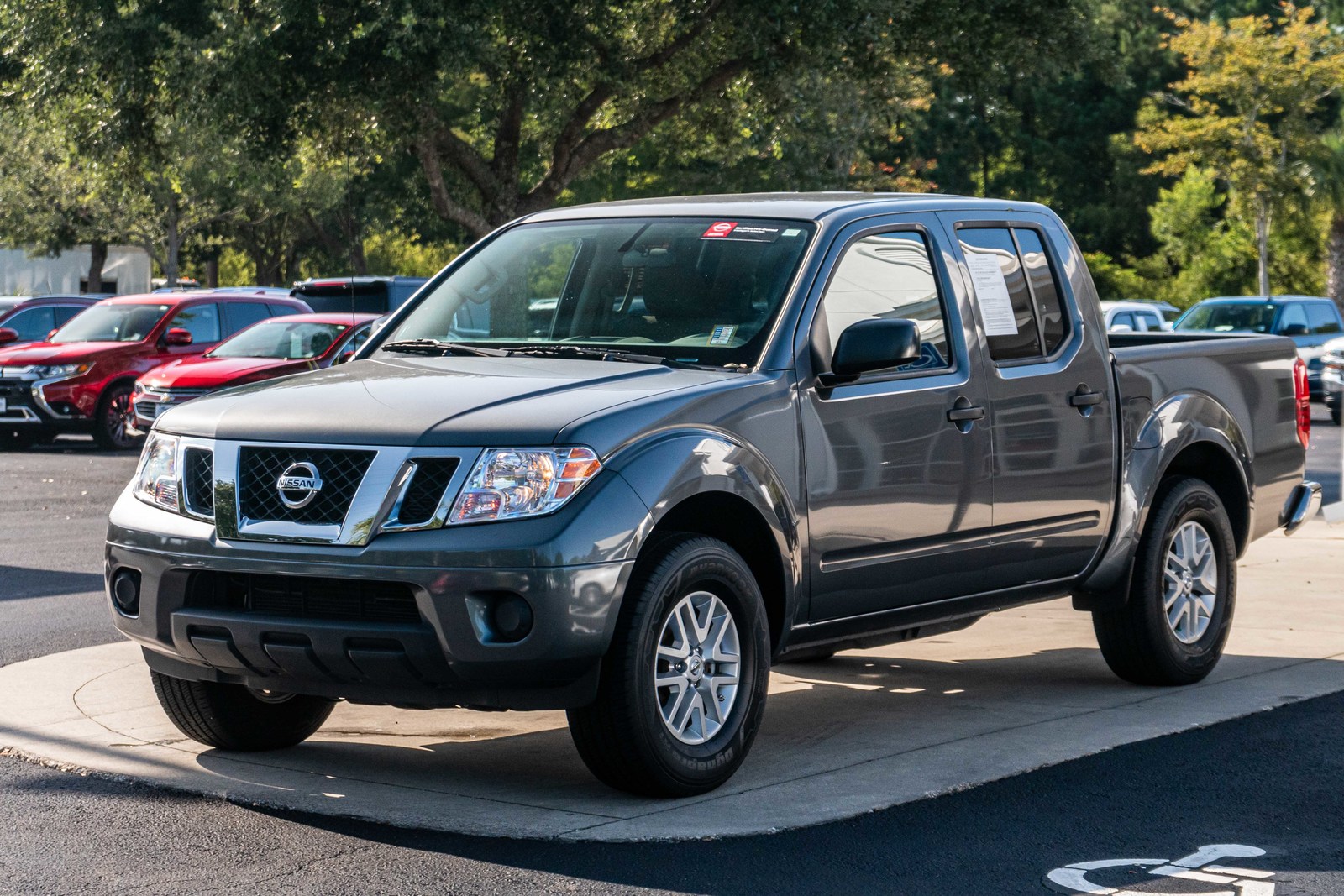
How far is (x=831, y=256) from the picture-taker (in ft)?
20.5

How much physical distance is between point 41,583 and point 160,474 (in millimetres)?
5304

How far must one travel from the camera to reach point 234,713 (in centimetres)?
616

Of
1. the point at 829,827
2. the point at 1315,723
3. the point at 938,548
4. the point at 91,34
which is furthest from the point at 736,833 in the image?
the point at 91,34

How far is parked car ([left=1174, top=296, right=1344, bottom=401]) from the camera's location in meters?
28.3

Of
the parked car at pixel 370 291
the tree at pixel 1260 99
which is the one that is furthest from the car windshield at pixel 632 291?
the tree at pixel 1260 99

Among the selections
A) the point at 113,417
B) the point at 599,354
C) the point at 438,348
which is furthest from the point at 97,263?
the point at 599,354

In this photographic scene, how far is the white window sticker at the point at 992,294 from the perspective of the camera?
269 inches

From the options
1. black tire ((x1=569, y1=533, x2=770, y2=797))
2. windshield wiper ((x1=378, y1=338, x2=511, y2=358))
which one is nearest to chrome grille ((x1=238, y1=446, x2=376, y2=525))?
black tire ((x1=569, y1=533, x2=770, y2=797))

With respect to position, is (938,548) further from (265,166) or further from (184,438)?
(265,166)

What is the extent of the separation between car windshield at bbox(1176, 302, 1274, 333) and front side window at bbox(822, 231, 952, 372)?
2282 centimetres

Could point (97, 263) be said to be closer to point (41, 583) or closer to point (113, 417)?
point (113, 417)

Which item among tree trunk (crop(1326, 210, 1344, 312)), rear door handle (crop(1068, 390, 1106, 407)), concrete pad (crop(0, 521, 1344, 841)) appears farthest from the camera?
tree trunk (crop(1326, 210, 1344, 312))

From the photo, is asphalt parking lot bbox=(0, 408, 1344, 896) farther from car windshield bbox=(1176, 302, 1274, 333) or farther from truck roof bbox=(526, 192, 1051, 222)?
car windshield bbox=(1176, 302, 1274, 333)

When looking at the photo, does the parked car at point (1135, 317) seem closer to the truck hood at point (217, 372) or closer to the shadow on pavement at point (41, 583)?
the truck hood at point (217, 372)
